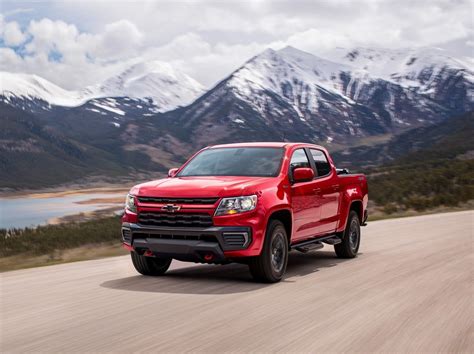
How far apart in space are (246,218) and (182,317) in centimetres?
185

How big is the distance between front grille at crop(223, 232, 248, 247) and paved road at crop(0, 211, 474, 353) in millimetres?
517

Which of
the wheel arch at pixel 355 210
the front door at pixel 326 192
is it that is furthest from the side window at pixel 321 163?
the wheel arch at pixel 355 210

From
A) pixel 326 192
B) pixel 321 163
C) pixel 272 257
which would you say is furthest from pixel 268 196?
pixel 321 163

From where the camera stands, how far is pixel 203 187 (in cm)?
793

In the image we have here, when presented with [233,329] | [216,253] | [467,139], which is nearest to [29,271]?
[216,253]

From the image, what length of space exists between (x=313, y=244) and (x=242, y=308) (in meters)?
3.02

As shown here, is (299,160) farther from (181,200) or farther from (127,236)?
(127,236)

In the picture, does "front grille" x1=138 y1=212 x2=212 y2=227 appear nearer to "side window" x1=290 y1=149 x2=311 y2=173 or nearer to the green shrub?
"side window" x1=290 y1=149 x2=311 y2=173

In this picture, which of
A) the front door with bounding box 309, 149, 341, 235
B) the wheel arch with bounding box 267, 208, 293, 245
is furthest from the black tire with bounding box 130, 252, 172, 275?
the front door with bounding box 309, 149, 341, 235

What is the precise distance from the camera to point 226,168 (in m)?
9.02

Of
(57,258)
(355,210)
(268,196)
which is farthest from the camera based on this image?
(57,258)

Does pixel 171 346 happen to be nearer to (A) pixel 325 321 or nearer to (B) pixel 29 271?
(A) pixel 325 321

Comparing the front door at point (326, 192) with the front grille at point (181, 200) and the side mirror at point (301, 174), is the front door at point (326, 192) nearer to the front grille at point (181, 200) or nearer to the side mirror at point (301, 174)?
the side mirror at point (301, 174)

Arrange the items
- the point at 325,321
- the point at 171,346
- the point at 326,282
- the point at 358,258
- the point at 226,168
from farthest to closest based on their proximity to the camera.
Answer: the point at 358,258
the point at 226,168
the point at 326,282
the point at 325,321
the point at 171,346
